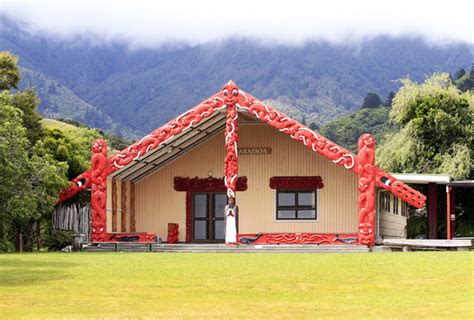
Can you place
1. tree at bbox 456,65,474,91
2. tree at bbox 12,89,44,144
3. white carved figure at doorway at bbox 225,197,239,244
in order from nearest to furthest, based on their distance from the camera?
white carved figure at doorway at bbox 225,197,239,244 → tree at bbox 12,89,44,144 → tree at bbox 456,65,474,91

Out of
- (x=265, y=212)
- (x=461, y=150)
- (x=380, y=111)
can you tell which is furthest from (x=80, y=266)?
(x=380, y=111)

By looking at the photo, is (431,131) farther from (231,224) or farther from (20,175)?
(20,175)

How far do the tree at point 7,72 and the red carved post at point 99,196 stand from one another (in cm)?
792

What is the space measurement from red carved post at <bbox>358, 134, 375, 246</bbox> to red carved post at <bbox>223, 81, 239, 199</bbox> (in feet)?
13.1

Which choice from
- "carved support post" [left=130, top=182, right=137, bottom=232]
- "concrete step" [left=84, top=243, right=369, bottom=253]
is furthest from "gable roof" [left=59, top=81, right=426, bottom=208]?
"carved support post" [left=130, top=182, right=137, bottom=232]

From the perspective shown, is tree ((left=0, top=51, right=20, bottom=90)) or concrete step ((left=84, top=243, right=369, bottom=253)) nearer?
concrete step ((left=84, top=243, right=369, bottom=253))

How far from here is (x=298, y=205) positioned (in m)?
36.8

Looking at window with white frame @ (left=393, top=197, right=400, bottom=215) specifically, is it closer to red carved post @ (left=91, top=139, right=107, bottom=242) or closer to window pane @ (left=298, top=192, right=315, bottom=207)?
window pane @ (left=298, top=192, right=315, bottom=207)

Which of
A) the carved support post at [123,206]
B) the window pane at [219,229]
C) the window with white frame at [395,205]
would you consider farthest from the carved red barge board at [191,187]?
the window with white frame at [395,205]

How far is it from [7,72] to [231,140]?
37.4ft

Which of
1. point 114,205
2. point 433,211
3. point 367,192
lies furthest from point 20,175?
point 433,211

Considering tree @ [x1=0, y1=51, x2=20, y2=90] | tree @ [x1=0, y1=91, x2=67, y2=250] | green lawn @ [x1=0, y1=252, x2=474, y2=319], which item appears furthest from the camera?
tree @ [x1=0, y1=51, x2=20, y2=90]

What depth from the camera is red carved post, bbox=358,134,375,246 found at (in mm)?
31766

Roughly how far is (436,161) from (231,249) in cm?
2199
